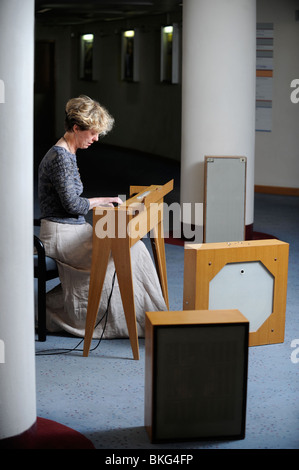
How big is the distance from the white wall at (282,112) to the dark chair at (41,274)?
6907mm

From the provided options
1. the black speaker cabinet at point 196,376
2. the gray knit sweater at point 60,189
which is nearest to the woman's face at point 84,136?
the gray knit sweater at point 60,189

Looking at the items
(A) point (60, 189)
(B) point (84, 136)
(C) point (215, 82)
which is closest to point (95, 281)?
(A) point (60, 189)

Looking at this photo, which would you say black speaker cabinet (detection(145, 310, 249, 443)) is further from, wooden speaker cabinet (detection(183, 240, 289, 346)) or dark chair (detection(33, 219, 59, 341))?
dark chair (detection(33, 219, 59, 341))

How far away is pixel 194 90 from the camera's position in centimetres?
740

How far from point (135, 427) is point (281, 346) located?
59.3 inches

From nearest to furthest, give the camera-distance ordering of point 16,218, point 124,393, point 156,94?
point 16,218 → point 124,393 → point 156,94

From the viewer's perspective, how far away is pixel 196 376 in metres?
3.21

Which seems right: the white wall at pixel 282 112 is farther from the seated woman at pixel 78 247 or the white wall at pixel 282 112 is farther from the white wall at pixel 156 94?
the seated woman at pixel 78 247

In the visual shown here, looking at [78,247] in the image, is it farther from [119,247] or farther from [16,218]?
[16,218]

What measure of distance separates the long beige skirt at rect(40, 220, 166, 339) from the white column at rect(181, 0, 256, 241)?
9.52 feet

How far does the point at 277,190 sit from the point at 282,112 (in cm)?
121

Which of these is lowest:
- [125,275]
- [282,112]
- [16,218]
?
[125,275]

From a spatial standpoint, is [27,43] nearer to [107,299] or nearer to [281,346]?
Answer: [107,299]

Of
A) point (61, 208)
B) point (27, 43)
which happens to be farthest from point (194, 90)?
point (27, 43)
